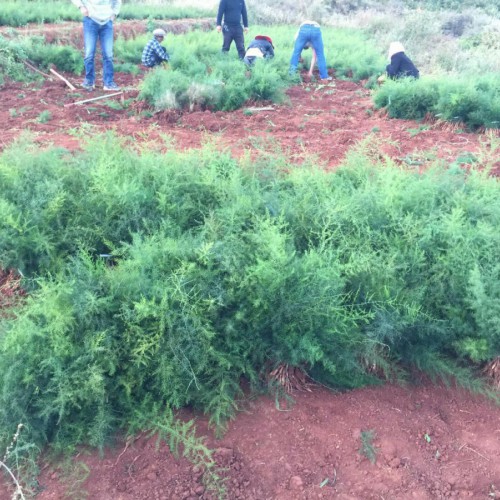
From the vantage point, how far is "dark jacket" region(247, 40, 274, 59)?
1106 cm

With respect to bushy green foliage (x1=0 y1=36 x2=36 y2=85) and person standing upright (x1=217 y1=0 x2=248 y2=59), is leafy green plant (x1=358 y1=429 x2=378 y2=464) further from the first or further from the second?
person standing upright (x1=217 y1=0 x2=248 y2=59)

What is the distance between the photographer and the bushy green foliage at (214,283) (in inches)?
126

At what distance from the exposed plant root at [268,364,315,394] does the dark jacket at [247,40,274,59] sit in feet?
29.2

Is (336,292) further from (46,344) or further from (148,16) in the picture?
(148,16)

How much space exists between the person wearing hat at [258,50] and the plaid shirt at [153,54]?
1620 mm

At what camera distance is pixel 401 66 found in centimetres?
956

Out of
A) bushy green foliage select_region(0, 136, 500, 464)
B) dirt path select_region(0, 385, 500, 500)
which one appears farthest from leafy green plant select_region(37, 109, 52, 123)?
dirt path select_region(0, 385, 500, 500)

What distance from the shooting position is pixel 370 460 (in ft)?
10.7

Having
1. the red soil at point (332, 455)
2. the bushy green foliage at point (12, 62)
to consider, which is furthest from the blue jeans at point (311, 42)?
the red soil at point (332, 455)

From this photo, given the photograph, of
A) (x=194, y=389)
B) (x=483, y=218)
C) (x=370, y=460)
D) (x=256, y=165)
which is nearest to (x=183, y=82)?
(x=256, y=165)

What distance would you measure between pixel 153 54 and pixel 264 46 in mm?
2498

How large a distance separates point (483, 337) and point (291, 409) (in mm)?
1466

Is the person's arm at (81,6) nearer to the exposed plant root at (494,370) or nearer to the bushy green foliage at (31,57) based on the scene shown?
the bushy green foliage at (31,57)

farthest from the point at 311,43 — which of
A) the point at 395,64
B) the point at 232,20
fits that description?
the point at 395,64
